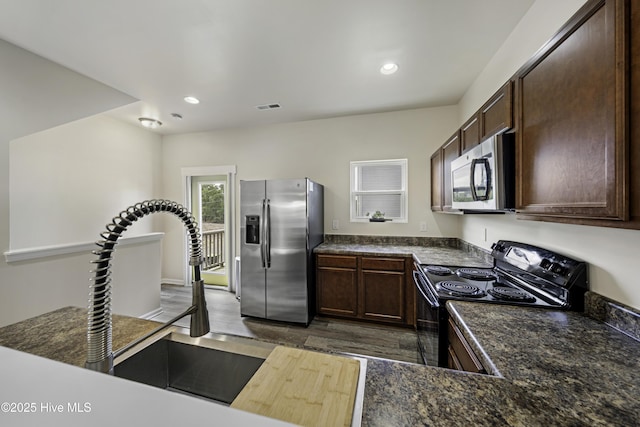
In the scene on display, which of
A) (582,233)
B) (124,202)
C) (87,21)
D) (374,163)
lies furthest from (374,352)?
(124,202)

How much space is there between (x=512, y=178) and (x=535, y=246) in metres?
0.69

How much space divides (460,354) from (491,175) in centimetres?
99

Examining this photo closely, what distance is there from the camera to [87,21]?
173 cm

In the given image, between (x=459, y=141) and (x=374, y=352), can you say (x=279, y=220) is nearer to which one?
(x=374, y=352)

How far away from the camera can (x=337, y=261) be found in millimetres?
2982

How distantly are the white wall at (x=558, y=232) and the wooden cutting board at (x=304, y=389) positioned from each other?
51.9 inches

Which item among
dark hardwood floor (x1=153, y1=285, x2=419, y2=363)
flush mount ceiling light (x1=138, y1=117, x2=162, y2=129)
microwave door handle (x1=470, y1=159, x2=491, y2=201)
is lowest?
dark hardwood floor (x1=153, y1=285, x2=419, y2=363)

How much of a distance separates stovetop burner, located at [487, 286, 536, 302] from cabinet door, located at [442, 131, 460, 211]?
35.1 inches

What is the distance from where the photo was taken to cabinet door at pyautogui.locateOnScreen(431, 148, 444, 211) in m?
2.69

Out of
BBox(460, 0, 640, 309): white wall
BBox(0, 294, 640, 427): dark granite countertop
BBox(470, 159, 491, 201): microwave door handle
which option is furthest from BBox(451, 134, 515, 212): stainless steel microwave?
BBox(0, 294, 640, 427): dark granite countertop

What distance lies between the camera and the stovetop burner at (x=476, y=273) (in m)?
1.83

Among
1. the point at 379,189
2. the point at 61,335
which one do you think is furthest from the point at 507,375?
the point at 379,189

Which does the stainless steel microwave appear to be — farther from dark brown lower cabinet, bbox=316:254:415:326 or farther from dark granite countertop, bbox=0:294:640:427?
dark brown lower cabinet, bbox=316:254:415:326

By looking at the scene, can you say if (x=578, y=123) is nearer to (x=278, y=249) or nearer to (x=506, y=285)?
(x=506, y=285)
